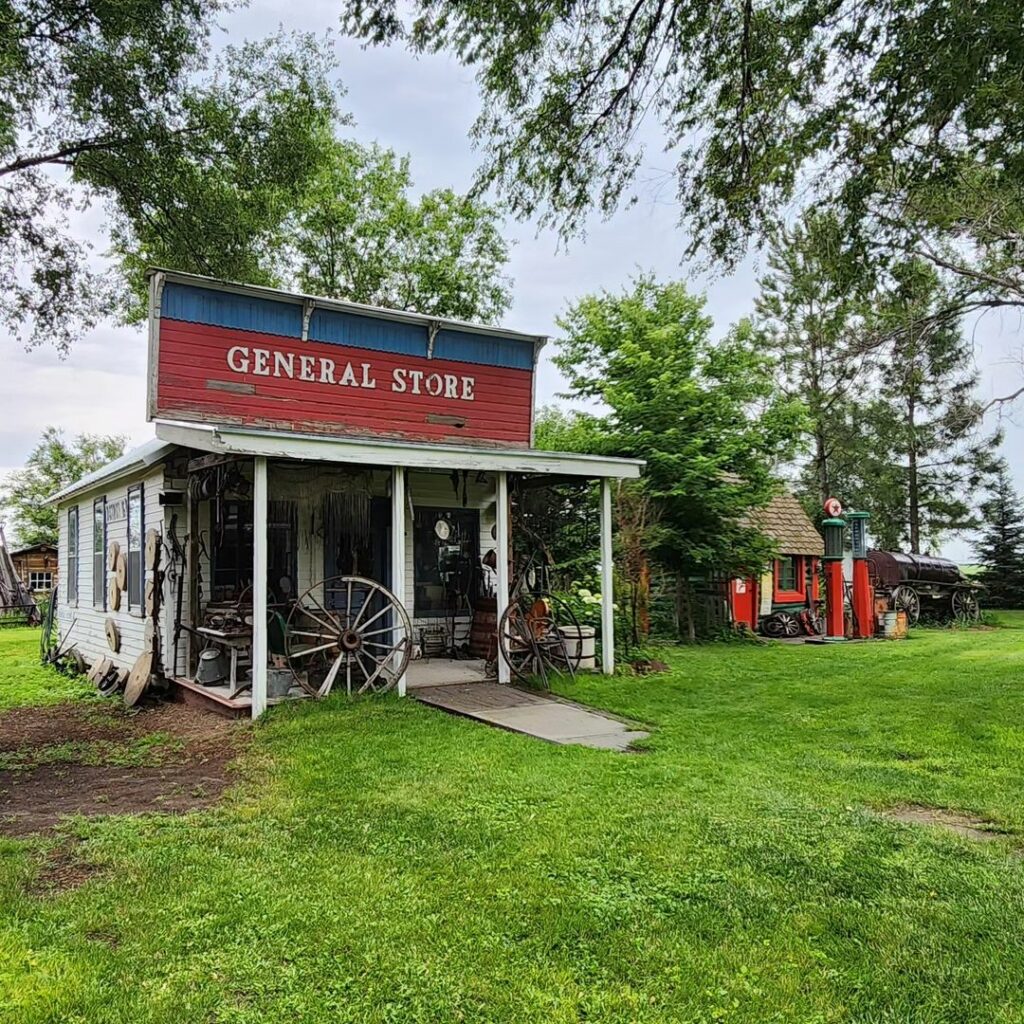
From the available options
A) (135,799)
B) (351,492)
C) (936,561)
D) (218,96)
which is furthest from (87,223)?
(936,561)

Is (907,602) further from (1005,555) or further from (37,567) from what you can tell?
(37,567)

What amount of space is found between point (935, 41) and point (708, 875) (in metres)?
4.54

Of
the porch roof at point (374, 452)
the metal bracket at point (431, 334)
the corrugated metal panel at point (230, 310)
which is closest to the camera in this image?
the porch roof at point (374, 452)

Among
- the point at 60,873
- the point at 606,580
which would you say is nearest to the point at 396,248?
the point at 606,580

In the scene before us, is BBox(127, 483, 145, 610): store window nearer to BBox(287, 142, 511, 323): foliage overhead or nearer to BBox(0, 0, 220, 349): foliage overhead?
BBox(0, 0, 220, 349): foliage overhead

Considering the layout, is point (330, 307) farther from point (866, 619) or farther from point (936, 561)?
point (936, 561)

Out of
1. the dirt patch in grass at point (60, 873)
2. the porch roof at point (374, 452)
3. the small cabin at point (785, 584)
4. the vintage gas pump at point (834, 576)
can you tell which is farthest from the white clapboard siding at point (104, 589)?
the vintage gas pump at point (834, 576)

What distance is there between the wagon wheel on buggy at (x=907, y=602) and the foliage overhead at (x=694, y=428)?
717 cm

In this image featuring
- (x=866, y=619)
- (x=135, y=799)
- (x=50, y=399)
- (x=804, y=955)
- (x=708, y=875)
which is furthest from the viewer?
(x=50, y=399)

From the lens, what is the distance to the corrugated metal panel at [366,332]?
995 centimetres

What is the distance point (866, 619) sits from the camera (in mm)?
16156

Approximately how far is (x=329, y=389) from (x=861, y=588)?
11894mm

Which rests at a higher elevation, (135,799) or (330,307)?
(330,307)

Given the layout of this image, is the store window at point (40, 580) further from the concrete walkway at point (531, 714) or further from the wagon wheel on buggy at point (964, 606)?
the wagon wheel on buggy at point (964, 606)
